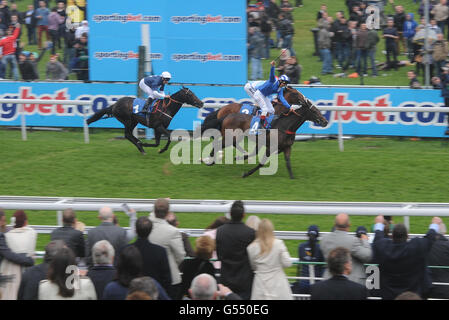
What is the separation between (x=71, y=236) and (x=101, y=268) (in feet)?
2.40

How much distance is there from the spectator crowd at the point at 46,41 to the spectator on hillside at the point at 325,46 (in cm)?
602

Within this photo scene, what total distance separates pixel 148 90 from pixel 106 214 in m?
7.85

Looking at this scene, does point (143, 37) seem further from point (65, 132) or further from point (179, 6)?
point (65, 132)

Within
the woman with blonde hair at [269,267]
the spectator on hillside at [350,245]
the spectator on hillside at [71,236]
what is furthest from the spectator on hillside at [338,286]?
the spectator on hillside at [71,236]

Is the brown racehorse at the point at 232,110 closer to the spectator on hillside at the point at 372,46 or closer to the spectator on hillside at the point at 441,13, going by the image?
the spectator on hillside at the point at 372,46

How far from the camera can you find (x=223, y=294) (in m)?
4.92

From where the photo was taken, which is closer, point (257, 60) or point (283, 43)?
point (257, 60)

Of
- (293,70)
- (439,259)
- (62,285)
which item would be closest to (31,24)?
(293,70)

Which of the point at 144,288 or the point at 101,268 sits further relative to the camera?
the point at 101,268

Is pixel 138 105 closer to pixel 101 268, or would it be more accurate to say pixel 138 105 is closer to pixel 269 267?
pixel 101 268

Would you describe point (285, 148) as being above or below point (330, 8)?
below

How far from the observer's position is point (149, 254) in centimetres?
548
